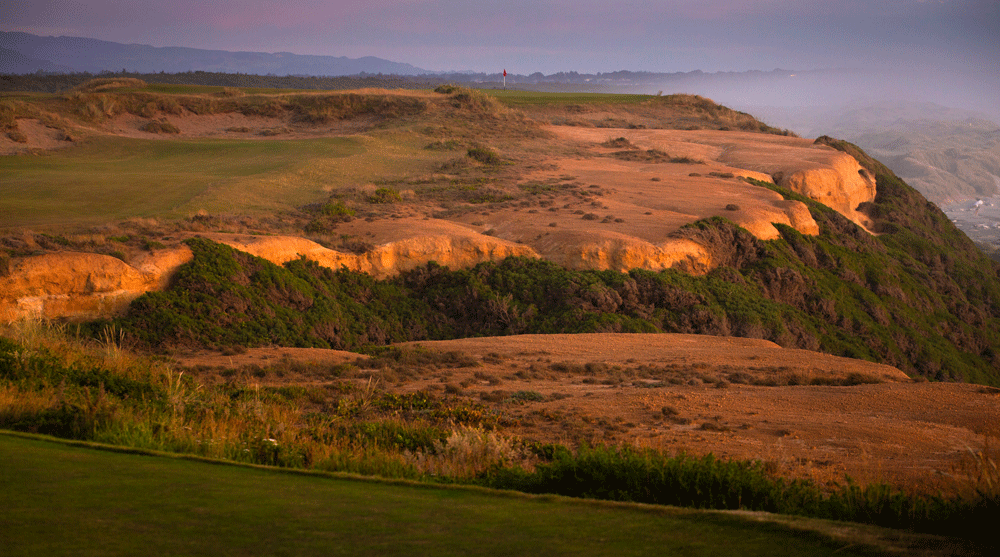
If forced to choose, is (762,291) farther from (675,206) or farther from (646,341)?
(646,341)

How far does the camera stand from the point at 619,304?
18.6m

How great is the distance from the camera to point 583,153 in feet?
131

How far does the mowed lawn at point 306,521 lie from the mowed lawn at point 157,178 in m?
15.5

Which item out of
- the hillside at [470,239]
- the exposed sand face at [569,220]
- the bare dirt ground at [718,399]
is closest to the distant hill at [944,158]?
the hillside at [470,239]

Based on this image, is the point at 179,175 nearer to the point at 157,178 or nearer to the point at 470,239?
the point at 157,178

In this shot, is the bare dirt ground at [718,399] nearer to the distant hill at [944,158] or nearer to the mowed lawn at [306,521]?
the mowed lawn at [306,521]

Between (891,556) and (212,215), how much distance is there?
19.5 m

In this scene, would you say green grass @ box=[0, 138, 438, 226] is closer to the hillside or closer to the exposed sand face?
the hillside

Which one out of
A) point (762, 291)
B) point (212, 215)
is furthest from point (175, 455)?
point (762, 291)

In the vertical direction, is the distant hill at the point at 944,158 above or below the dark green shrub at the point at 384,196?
above

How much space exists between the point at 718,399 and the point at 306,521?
26.2ft

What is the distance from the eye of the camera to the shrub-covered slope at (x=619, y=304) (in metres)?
14.8

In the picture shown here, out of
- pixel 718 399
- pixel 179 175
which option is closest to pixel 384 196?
pixel 179 175

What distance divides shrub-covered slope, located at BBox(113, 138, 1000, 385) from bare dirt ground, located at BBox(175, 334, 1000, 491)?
5.80ft
